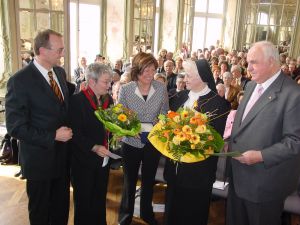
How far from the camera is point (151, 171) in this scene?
10.7 ft

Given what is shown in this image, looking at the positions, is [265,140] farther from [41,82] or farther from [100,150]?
[41,82]

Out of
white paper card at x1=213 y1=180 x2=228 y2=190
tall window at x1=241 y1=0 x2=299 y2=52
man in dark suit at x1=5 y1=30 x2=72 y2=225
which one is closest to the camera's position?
man in dark suit at x1=5 y1=30 x2=72 y2=225

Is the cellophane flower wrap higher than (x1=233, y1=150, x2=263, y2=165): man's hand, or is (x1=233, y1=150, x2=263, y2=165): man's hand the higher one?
the cellophane flower wrap

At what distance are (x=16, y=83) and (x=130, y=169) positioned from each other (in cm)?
144

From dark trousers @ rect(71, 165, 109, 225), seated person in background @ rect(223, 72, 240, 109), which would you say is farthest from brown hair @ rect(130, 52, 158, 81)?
seated person in background @ rect(223, 72, 240, 109)

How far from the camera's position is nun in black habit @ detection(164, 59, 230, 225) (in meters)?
2.59

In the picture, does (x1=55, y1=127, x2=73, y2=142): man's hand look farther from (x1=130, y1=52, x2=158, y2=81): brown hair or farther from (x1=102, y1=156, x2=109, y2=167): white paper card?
(x1=130, y1=52, x2=158, y2=81): brown hair

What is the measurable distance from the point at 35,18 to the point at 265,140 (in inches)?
217

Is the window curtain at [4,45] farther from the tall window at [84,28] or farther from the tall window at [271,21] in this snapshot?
the tall window at [271,21]

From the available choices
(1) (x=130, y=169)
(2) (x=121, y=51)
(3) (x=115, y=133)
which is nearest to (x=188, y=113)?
(3) (x=115, y=133)

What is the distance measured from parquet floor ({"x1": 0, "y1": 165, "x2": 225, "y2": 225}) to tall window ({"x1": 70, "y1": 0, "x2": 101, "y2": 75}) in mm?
5544

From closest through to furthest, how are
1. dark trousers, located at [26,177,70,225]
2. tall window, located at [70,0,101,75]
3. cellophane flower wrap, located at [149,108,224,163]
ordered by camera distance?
cellophane flower wrap, located at [149,108,224,163], dark trousers, located at [26,177,70,225], tall window, located at [70,0,101,75]

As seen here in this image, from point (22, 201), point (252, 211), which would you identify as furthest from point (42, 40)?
point (22, 201)

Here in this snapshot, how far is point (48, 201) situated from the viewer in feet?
8.68
